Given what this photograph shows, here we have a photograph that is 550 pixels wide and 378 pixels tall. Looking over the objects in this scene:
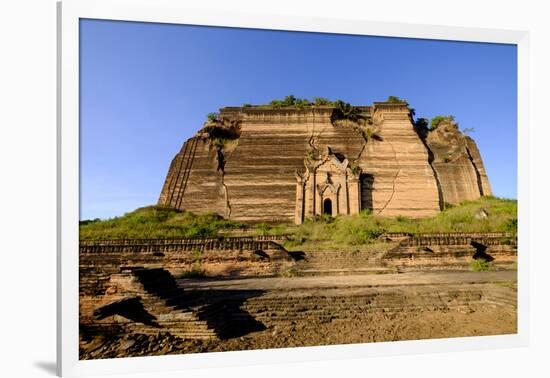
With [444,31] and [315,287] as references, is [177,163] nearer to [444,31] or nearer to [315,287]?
[315,287]

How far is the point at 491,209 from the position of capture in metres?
10.7

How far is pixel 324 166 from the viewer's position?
11484 mm

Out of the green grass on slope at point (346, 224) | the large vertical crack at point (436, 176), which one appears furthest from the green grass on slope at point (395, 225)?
the large vertical crack at point (436, 176)

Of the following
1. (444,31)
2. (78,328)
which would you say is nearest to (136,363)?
(78,328)

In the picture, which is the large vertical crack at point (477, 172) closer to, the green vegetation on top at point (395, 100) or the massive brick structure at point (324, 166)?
the massive brick structure at point (324, 166)

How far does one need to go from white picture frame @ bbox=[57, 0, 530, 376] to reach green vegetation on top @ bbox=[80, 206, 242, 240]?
2.52 feet

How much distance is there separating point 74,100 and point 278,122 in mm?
5737

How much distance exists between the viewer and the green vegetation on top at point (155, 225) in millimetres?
7566

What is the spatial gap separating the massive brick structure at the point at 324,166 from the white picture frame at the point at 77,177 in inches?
115

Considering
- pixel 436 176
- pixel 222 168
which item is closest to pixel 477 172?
pixel 436 176

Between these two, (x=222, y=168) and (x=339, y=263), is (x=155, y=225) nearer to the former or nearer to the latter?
(x=222, y=168)

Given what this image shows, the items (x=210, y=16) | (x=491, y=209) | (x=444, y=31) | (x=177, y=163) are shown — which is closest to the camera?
(x=210, y=16)

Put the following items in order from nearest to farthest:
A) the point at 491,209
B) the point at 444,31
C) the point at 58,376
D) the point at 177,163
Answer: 1. the point at 58,376
2. the point at 444,31
3. the point at 177,163
4. the point at 491,209
